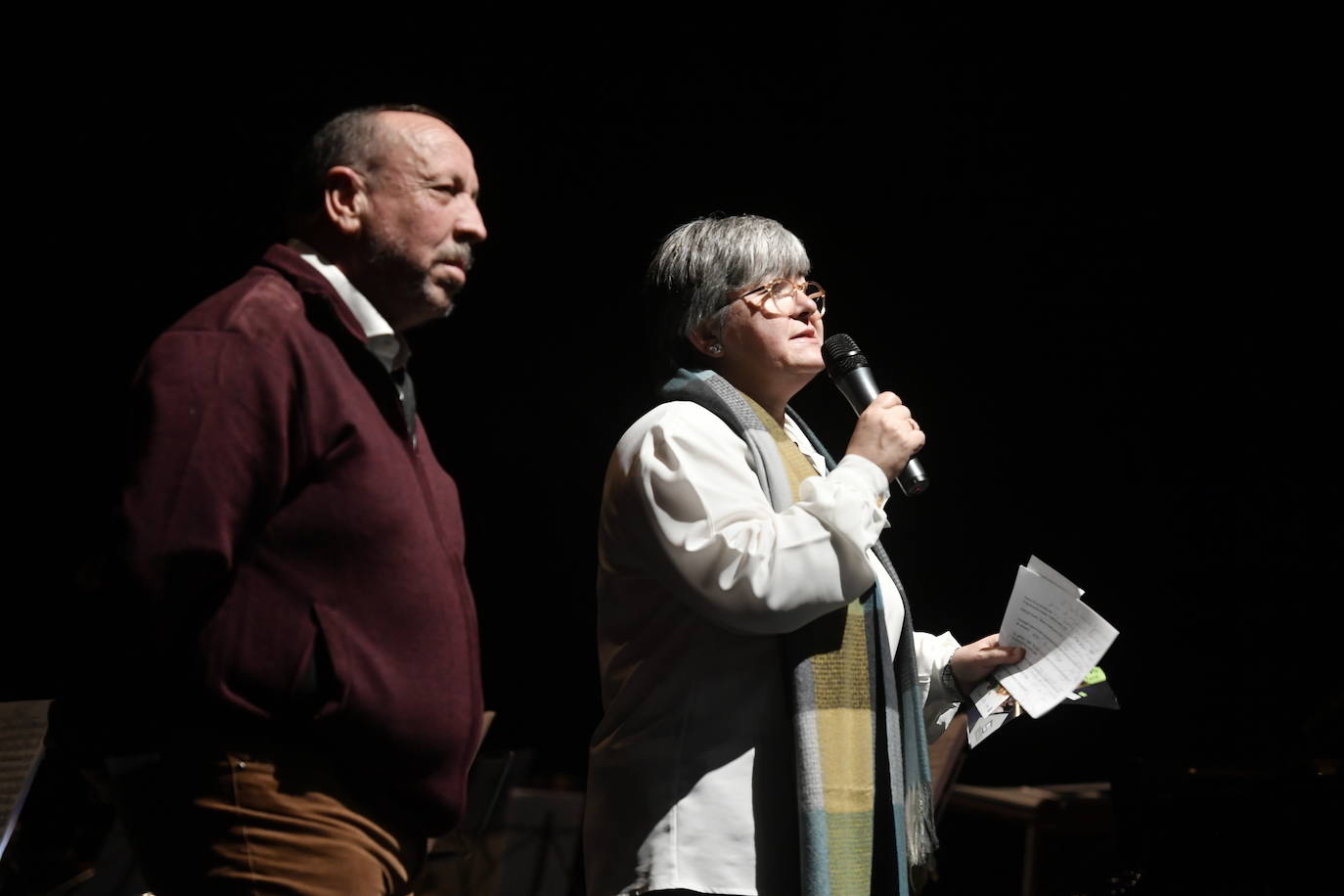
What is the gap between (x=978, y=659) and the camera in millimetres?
1975

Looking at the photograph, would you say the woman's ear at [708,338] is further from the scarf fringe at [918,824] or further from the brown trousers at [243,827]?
the brown trousers at [243,827]

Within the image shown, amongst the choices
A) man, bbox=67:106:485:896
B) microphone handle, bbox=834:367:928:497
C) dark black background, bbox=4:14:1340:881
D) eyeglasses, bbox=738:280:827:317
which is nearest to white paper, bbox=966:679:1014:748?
microphone handle, bbox=834:367:928:497

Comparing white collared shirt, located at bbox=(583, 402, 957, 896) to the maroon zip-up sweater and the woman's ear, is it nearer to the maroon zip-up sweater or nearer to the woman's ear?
the woman's ear

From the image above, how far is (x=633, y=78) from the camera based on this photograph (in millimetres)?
3234

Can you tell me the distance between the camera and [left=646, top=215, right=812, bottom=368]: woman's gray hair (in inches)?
79.2

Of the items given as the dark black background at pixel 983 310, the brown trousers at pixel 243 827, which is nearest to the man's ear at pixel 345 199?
the brown trousers at pixel 243 827

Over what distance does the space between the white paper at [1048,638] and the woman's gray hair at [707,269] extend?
62 centimetres

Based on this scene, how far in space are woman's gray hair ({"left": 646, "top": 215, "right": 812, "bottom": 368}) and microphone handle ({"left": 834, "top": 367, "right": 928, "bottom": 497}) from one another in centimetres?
19

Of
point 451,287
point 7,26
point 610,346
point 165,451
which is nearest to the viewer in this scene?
point 165,451

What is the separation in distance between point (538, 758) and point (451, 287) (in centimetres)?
210

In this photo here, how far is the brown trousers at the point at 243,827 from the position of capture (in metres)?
1.14

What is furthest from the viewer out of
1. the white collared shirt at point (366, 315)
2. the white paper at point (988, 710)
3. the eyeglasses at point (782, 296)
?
the eyeglasses at point (782, 296)

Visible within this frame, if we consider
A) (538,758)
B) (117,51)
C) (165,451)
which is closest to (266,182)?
(117,51)

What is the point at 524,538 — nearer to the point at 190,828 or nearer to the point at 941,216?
the point at 941,216
